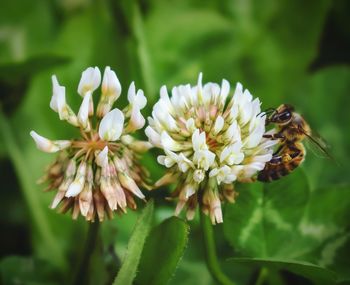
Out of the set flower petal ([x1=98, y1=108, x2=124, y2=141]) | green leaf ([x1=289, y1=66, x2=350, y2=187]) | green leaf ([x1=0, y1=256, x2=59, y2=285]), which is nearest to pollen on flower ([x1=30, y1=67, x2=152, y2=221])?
flower petal ([x1=98, y1=108, x2=124, y2=141])

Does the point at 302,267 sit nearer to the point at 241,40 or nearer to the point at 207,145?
the point at 207,145

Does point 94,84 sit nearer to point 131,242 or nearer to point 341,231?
point 131,242

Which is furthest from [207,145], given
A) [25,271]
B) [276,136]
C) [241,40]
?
[241,40]

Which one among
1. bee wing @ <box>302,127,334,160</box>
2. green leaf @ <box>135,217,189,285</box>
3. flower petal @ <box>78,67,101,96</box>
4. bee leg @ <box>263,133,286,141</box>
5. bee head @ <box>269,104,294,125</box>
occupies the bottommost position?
green leaf @ <box>135,217,189,285</box>

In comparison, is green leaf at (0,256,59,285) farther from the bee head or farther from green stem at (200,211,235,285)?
the bee head

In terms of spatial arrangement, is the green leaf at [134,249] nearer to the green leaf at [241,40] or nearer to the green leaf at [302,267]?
the green leaf at [302,267]

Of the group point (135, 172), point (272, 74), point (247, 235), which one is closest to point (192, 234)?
point (247, 235)

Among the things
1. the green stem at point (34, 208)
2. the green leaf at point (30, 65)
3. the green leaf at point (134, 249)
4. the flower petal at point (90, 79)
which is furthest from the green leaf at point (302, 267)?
the green leaf at point (30, 65)
